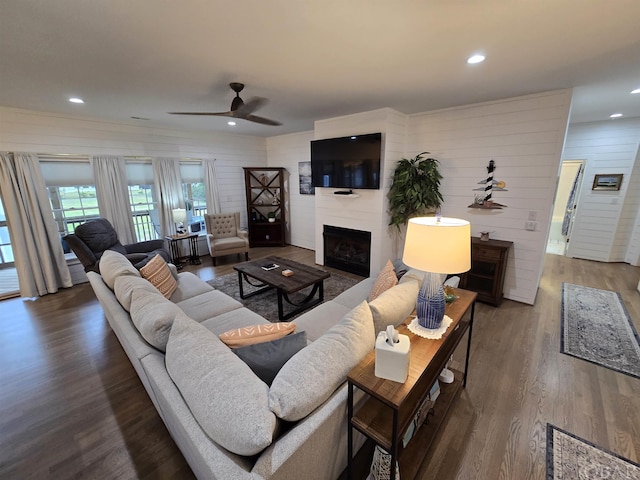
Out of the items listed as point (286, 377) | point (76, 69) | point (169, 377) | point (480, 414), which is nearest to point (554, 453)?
point (480, 414)

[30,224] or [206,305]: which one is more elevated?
[30,224]

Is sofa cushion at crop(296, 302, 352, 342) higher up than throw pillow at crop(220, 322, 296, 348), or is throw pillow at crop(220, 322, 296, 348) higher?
throw pillow at crop(220, 322, 296, 348)

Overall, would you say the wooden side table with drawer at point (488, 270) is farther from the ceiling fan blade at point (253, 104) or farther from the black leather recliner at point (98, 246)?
the black leather recliner at point (98, 246)

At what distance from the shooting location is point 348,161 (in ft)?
13.8

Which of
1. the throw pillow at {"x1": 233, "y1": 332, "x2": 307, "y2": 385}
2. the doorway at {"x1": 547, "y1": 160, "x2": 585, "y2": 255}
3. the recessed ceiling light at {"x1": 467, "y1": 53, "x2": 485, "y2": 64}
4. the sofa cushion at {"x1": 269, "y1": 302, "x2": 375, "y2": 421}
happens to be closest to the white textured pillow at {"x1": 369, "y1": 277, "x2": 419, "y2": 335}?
the sofa cushion at {"x1": 269, "y1": 302, "x2": 375, "y2": 421}

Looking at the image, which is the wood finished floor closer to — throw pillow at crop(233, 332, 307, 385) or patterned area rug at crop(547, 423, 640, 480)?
patterned area rug at crop(547, 423, 640, 480)

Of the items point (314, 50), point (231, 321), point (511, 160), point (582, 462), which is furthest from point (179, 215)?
point (582, 462)

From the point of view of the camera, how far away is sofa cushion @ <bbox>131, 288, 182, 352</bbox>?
1502 millimetres

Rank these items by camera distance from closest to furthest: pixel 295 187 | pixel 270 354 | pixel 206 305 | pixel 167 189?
pixel 270 354 → pixel 206 305 → pixel 167 189 → pixel 295 187

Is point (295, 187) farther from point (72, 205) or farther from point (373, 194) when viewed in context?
point (72, 205)

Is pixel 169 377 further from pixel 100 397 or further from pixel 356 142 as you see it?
pixel 356 142

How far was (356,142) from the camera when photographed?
4043 mm

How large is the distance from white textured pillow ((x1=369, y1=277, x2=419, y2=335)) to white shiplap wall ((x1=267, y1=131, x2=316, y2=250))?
426cm

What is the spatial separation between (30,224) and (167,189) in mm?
1947
